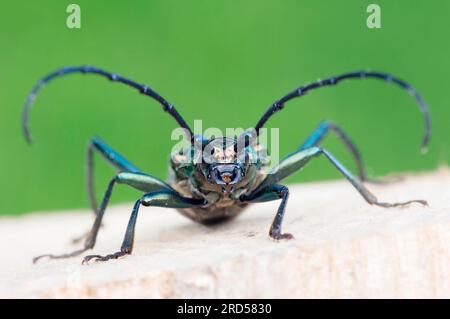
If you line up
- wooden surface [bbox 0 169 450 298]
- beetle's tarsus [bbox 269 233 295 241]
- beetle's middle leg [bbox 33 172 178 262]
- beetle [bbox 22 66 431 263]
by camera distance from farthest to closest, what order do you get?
1. beetle's middle leg [bbox 33 172 178 262]
2. beetle [bbox 22 66 431 263]
3. beetle's tarsus [bbox 269 233 295 241]
4. wooden surface [bbox 0 169 450 298]

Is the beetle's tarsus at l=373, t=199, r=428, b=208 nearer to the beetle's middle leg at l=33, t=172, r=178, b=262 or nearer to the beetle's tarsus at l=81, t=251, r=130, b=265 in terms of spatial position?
the beetle's middle leg at l=33, t=172, r=178, b=262

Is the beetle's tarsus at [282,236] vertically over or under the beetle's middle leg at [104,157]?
under

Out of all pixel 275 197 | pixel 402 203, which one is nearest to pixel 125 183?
pixel 275 197

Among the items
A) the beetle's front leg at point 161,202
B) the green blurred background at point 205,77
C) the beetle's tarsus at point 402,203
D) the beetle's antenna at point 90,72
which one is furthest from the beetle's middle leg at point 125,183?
the green blurred background at point 205,77

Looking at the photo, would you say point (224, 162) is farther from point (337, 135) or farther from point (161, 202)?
point (337, 135)

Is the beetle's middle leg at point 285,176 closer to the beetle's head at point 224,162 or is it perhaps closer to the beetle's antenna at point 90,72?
the beetle's head at point 224,162

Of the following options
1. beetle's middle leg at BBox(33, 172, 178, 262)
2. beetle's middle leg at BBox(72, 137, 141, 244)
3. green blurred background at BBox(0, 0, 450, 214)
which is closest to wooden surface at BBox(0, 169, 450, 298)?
beetle's middle leg at BBox(33, 172, 178, 262)
